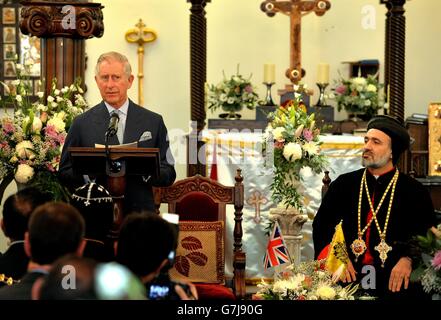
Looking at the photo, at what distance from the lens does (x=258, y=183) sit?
8.80 metres

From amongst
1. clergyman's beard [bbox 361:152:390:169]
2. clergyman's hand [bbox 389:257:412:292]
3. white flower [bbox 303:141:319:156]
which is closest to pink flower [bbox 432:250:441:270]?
clergyman's hand [bbox 389:257:412:292]

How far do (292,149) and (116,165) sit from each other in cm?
289

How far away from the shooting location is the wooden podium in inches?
198

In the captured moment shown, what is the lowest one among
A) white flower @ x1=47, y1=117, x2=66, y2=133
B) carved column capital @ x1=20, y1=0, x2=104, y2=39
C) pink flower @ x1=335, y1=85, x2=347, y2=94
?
white flower @ x1=47, y1=117, x2=66, y2=133

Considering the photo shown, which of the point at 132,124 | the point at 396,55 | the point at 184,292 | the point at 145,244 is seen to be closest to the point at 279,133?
the point at 132,124

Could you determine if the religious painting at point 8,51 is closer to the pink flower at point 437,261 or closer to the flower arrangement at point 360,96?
the flower arrangement at point 360,96

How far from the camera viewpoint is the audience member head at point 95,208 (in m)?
5.20

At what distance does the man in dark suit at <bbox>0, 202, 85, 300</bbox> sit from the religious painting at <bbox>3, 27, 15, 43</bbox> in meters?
8.86

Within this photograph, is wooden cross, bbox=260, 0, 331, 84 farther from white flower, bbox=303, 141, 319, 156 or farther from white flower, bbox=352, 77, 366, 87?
white flower, bbox=303, 141, 319, 156

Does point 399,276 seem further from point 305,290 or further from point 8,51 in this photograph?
point 8,51

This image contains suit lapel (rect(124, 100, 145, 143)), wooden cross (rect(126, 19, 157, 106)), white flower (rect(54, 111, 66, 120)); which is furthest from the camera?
wooden cross (rect(126, 19, 157, 106))
